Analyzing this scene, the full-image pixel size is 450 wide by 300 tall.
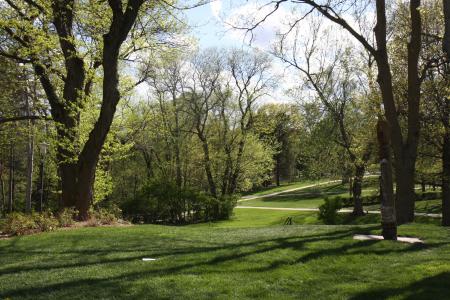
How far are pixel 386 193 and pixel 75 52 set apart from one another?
1113 cm

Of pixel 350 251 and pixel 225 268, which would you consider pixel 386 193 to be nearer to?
pixel 350 251

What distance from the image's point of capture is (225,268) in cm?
707

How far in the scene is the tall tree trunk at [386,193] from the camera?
9375mm

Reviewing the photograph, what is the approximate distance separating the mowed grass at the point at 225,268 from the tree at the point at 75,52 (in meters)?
4.81

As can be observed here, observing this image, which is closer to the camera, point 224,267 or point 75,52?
point 224,267

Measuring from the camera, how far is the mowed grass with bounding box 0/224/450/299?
581 cm

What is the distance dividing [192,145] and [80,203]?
1166 inches

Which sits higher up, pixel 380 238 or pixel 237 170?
pixel 237 170

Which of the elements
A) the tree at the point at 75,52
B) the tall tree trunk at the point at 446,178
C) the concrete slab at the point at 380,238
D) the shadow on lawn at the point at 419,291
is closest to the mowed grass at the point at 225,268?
the shadow on lawn at the point at 419,291

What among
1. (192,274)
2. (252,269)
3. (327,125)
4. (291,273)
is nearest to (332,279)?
(291,273)

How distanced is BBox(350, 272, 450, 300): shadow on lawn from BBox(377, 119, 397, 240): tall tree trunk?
303 cm

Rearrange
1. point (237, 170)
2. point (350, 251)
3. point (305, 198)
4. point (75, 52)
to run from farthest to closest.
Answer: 1. point (305, 198)
2. point (237, 170)
3. point (75, 52)
4. point (350, 251)

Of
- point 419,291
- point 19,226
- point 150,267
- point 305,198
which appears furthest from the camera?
point 305,198

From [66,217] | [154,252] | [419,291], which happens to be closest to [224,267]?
[154,252]
